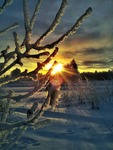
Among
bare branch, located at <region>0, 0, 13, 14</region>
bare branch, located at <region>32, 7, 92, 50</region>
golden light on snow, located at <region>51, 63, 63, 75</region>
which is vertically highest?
bare branch, located at <region>0, 0, 13, 14</region>

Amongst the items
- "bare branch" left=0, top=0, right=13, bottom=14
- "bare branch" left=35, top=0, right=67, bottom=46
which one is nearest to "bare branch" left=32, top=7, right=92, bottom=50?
"bare branch" left=35, top=0, right=67, bottom=46

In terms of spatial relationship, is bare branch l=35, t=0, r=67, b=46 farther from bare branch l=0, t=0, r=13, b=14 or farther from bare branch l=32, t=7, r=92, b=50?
bare branch l=0, t=0, r=13, b=14

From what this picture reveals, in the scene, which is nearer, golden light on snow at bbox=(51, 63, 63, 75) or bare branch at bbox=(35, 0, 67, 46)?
bare branch at bbox=(35, 0, 67, 46)

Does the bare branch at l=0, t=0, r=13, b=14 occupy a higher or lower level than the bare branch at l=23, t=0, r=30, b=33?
higher

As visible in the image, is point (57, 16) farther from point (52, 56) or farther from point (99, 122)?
point (99, 122)

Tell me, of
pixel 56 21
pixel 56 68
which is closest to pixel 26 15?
pixel 56 21

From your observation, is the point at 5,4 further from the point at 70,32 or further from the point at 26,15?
the point at 70,32

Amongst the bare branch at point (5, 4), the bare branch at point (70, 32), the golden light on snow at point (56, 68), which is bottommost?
the golden light on snow at point (56, 68)

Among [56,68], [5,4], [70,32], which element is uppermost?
[5,4]

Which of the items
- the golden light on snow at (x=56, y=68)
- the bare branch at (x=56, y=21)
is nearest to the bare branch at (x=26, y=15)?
the bare branch at (x=56, y=21)

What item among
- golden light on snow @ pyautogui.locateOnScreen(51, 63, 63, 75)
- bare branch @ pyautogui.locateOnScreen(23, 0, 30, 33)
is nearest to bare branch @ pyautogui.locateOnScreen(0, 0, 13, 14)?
bare branch @ pyautogui.locateOnScreen(23, 0, 30, 33)

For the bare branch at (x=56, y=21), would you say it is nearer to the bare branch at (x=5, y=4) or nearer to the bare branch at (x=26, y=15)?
the bare branch at (x=26, y=15)

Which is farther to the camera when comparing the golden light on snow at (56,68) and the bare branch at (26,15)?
the golden light on snow at (56,68)

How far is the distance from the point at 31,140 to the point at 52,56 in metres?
3.52
